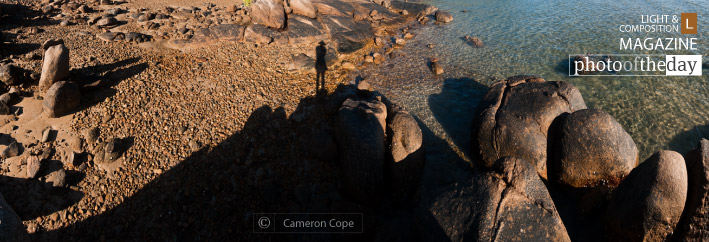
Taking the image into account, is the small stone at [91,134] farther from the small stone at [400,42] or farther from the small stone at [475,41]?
the small stone at [475,41]

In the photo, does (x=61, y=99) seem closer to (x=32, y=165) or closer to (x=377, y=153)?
(x=32, y=165)

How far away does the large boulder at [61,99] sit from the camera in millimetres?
8242

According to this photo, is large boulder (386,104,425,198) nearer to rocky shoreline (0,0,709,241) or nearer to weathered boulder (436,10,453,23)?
rocky shoreline (0,0,709,241)

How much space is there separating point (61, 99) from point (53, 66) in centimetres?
144

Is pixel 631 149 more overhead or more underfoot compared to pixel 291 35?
more underfoot

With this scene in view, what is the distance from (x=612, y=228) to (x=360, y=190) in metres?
4.84

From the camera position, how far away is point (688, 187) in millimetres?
4898

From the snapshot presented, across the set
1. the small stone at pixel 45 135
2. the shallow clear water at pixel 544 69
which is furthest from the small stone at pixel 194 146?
the shallow clear water at pixel 544 69

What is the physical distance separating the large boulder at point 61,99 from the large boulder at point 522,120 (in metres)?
11.4

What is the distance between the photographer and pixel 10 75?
29.6 ft

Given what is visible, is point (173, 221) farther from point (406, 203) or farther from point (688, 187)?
point (688, 187)

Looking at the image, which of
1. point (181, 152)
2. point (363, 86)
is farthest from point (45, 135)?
point (363, 86)

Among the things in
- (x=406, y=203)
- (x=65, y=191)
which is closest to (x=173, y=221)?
(x=65, y=191)

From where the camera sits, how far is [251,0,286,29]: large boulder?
14.7 metres
